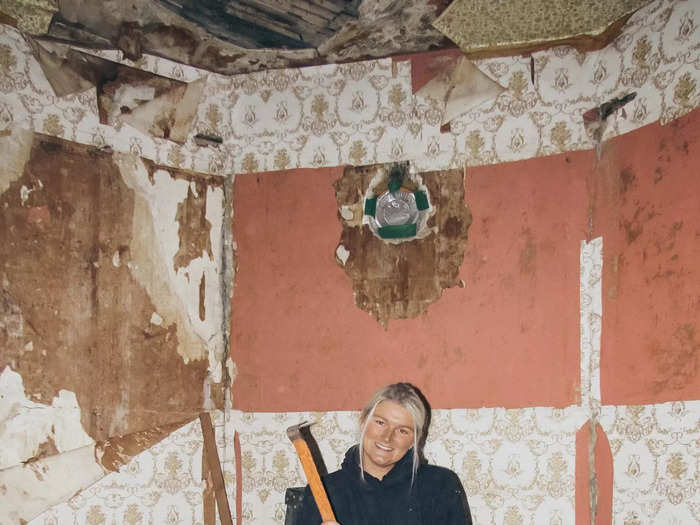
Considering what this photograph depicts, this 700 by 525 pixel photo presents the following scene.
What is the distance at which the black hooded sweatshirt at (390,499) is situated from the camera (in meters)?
2.18

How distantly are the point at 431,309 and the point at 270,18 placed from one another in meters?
1.40

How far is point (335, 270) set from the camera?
9.04 feet

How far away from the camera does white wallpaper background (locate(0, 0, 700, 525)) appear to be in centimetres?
212

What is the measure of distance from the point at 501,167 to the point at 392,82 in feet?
2.10

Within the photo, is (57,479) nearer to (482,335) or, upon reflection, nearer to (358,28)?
(482,335)

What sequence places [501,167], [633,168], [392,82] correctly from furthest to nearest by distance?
[392,82] → [501,167] → [633,168]

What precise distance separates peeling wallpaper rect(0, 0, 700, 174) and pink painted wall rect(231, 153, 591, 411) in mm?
120

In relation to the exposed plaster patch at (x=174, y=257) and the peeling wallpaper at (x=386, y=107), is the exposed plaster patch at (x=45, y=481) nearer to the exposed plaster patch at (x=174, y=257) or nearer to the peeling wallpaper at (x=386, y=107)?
the exposed plaster patch at (x=174, y=257)

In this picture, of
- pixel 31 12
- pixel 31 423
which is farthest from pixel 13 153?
pixel 31 423

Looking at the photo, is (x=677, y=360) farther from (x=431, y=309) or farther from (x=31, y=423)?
(x=31, y=423)

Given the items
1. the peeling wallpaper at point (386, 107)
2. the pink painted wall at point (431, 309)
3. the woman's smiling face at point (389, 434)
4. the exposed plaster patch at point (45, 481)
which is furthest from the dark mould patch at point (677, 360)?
the exposed plaster patch at point (45, 481)

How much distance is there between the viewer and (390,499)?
2205 millimetres

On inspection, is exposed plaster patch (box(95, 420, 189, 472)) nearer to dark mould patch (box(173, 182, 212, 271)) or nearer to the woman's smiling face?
dark mould patch (box(173, 182, 212, 271))

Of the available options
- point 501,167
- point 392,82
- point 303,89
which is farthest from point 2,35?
point 501,167
